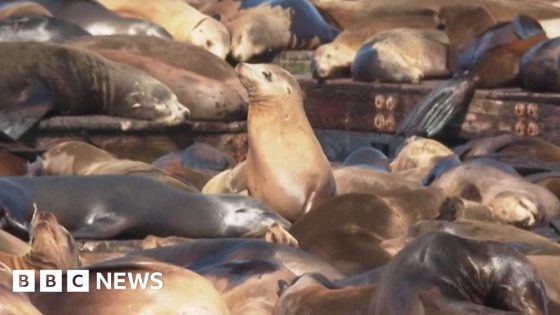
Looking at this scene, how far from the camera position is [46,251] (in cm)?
545

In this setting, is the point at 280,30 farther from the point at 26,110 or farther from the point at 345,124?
the point at 26,110

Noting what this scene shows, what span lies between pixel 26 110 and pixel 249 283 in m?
5.54

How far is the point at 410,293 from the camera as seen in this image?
444 cm

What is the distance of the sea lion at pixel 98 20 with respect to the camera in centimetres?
1365

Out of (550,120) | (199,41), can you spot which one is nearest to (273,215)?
(550,120)

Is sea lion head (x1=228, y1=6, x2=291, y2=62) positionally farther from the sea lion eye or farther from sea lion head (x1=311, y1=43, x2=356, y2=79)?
the sea lion eye

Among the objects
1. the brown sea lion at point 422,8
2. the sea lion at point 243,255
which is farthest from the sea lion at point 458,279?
the brown sea lion at point 422,8

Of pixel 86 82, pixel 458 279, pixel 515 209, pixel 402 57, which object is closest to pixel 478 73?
pixel 402 57

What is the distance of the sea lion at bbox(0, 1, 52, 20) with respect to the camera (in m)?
13.5

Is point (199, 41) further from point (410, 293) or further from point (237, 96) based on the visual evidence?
point (410, 293)

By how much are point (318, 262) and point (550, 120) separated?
523 cm

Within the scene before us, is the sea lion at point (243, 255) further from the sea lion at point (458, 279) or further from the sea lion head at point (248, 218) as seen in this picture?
the sea lion head at point (248, 218)

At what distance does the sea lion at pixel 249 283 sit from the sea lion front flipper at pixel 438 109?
5.88 metres

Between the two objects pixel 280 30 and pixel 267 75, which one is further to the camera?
pixel 280 30
